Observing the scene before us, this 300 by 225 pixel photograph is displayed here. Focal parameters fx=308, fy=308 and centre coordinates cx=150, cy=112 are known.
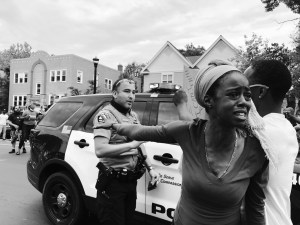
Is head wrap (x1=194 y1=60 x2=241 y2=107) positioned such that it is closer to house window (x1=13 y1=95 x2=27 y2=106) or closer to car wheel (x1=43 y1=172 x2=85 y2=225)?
car wheel (x1=43 y1=172 x2=85 y2=225)

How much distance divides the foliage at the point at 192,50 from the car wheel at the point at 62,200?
54.2 m

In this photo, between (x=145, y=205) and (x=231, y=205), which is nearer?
(x=231, y=205)

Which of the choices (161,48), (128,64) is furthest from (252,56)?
(128,64)

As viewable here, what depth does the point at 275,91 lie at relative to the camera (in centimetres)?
156

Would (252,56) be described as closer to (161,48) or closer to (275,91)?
(161,48)

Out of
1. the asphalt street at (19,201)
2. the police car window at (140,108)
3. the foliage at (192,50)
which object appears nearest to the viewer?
the police car window at (140,108)

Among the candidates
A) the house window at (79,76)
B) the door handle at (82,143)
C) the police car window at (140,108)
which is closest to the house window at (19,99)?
the house window at (79,76)

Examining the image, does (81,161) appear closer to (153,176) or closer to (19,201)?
(153,176)

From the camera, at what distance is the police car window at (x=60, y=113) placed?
4145 millimetres

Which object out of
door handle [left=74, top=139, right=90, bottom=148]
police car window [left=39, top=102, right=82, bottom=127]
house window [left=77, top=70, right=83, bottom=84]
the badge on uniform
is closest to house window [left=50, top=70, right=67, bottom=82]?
house window [left=77, top=70, right=83, bottom=84]

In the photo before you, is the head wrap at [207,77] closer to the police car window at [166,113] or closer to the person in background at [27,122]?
the police car window at [166,113]

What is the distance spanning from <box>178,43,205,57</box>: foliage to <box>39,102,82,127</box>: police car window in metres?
53.6

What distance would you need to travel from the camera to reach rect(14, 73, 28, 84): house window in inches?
1501

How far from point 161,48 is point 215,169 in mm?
29673
